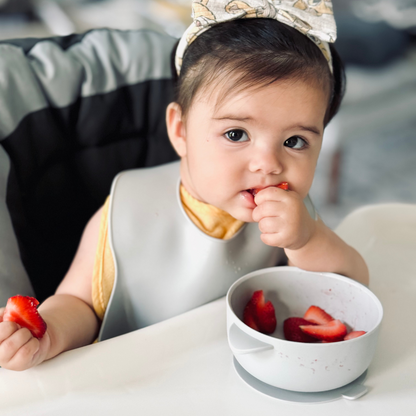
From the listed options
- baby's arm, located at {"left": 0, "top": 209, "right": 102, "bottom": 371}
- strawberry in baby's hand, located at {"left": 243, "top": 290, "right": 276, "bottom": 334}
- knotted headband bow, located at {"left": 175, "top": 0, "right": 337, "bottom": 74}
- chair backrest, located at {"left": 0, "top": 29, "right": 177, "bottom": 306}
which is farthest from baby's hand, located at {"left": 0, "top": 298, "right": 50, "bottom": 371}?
knotted headband bow, located at {"left": 175, "top": 0, "right": 337, "bottom": 74}

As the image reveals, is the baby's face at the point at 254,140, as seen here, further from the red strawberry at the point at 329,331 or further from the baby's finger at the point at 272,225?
the red strawberry at the point at 329,331

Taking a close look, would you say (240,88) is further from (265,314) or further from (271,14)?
(265,314)

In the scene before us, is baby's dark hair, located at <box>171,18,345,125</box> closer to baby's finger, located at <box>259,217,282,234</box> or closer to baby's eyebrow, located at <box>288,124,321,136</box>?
baby's eyebrow, located at <box>288,124,321,136</box>

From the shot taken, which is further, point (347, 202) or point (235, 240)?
point (347, 202)

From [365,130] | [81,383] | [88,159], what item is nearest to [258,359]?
[81,383]

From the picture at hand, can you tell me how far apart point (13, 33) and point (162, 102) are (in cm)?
235

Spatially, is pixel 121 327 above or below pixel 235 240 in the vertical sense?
below

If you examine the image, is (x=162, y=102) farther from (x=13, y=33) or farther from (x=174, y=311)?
(x=13, y=33)

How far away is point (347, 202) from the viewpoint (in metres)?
2.53

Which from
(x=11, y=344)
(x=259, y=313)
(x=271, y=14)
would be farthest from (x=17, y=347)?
(x=271, y=14)

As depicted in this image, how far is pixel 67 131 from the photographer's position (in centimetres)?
95

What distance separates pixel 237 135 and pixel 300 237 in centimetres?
17

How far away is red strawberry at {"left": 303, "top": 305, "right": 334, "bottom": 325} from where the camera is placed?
2.30ft

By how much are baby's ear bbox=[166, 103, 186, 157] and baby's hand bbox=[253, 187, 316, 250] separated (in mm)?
224
